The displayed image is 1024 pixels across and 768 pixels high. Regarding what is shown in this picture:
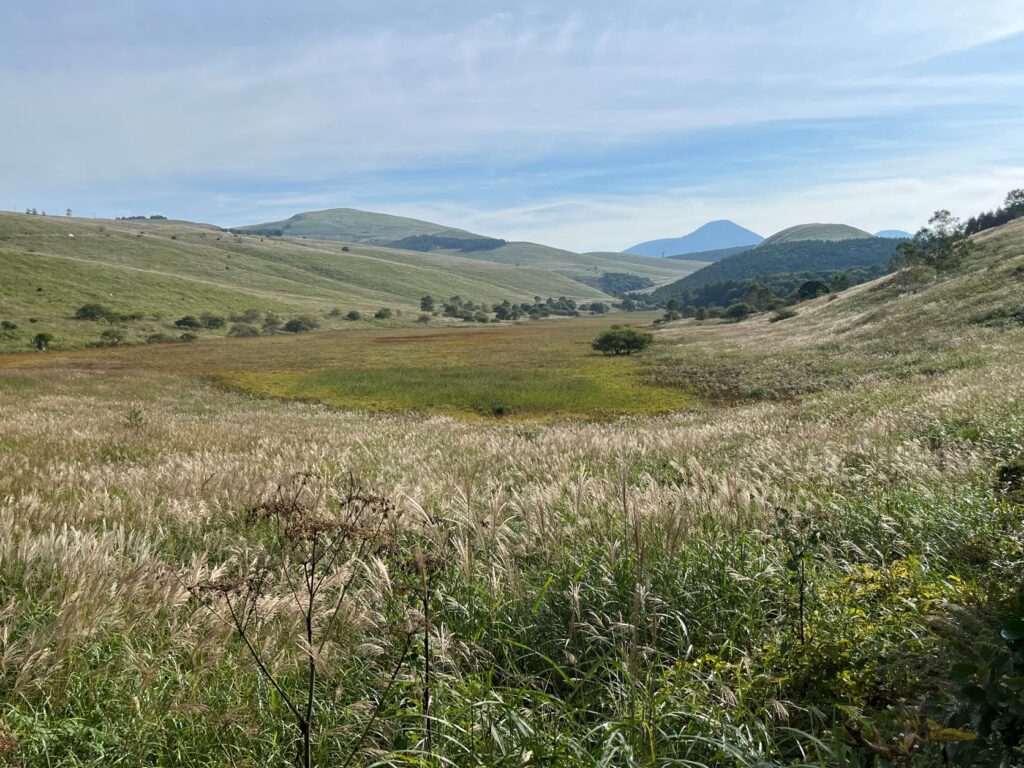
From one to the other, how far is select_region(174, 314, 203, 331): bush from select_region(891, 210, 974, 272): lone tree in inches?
4403

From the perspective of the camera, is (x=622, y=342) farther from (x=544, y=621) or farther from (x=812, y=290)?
(x=812, y=290)

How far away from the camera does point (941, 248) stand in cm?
7244

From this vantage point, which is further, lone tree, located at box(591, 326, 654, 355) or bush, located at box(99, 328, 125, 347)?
bush, located at box(99, 328, 125, 347)

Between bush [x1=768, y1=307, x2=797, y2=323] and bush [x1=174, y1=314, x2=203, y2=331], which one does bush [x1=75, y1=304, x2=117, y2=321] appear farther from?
bush [x1=768, y1=307, x2=797, y2=323]

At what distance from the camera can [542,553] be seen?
168 inches

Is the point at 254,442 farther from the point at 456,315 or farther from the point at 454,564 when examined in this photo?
the point at 456,315

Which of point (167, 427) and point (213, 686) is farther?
point (167, 427)

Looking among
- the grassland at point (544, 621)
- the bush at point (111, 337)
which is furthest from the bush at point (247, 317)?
the grassland at point (544, 621)

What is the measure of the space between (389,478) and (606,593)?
4.57 m

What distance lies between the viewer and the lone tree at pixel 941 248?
228 feet

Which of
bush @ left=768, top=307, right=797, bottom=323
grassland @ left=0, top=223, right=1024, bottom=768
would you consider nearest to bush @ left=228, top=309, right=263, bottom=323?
bush @ left=768, top=307, right=797, bottom=323

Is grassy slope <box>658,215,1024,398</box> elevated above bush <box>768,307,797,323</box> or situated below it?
below

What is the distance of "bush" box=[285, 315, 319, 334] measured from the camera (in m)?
115

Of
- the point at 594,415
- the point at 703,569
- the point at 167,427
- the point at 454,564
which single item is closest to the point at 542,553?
the point at 454,564
